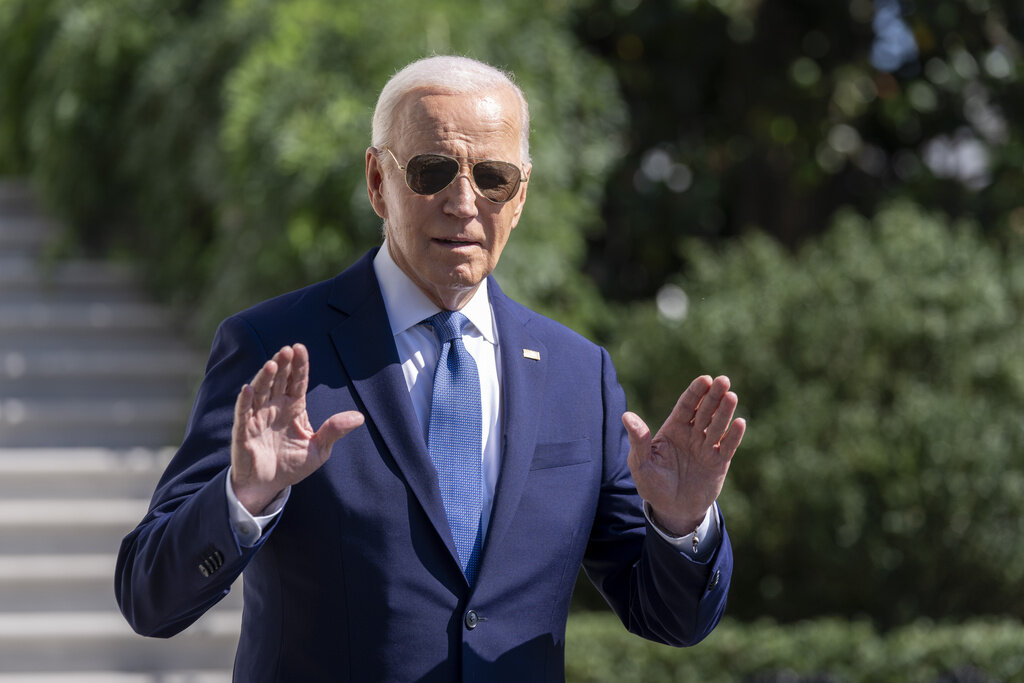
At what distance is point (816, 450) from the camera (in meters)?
5.63

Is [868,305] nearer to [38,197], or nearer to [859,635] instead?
[859,635]

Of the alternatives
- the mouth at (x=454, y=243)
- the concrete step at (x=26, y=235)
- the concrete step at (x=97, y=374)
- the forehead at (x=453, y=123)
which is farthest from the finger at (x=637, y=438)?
the concrete step at (x=26, y=235)

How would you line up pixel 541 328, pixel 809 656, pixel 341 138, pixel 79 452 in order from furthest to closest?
pixel 79 452
pixel 341 138
pixel 809 656
pixel 541 328

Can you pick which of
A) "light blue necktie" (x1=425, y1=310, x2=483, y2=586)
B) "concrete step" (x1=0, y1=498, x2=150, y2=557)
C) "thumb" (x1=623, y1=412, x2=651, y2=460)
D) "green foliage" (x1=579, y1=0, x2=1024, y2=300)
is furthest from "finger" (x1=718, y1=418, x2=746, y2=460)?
"green foliage" (x1=579, y1=0, x2=1024, y2=300)

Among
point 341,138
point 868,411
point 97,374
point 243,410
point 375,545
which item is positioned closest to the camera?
point 243,410

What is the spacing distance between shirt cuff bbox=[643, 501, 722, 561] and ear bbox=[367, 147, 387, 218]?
672 mm

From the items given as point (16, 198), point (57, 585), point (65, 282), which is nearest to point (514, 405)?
point (57, 585)

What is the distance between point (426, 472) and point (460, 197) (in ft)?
1.45

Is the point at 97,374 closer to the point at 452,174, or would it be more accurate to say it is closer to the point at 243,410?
the point at 452,174

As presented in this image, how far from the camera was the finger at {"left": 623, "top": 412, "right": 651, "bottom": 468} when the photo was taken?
6.08ft

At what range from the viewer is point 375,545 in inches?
72.1

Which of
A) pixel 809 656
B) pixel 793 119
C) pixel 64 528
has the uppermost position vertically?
pixel 793 119

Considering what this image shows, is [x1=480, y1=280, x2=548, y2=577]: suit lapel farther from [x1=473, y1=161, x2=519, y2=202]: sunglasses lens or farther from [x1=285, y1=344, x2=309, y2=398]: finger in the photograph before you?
[x1=285, y1=344, x2=309, y2=398]: finger

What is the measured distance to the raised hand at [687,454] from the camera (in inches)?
72.9
